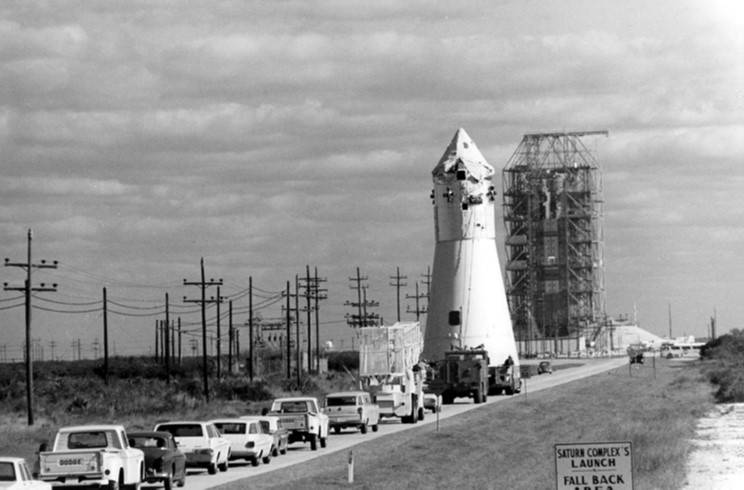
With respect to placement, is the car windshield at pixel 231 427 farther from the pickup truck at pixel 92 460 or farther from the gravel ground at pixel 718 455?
the gravel ground at pixel 718 455

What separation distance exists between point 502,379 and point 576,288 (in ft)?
297

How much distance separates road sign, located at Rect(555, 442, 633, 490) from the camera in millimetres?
15609

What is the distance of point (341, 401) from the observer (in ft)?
165

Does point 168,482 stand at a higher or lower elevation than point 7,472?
lower

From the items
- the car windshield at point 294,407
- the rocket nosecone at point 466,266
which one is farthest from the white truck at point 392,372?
the rocket nosecone at point 466,266

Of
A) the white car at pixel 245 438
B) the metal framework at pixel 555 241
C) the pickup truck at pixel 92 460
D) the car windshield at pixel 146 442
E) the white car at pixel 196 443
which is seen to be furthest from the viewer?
the metal framework at pixel 555 241

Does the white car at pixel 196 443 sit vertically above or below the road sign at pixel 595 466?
below

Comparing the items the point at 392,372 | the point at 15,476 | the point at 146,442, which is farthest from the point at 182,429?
the point at 392,372

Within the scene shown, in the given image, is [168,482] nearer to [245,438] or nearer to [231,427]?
[245,438]

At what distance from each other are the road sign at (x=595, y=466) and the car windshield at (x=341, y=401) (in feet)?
114

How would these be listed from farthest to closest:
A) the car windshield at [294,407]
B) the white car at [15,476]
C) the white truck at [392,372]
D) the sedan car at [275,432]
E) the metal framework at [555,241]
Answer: the metal framework at [555,241] < the white truck at [392,372] < the car windshield at [294,407] < the sedan car at [275,432] < the white car at [15,476]

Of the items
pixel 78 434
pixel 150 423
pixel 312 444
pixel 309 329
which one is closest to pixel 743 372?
pixel 309 329

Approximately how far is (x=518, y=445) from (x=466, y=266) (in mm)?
41030

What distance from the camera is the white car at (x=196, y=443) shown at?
3447 centimetres
